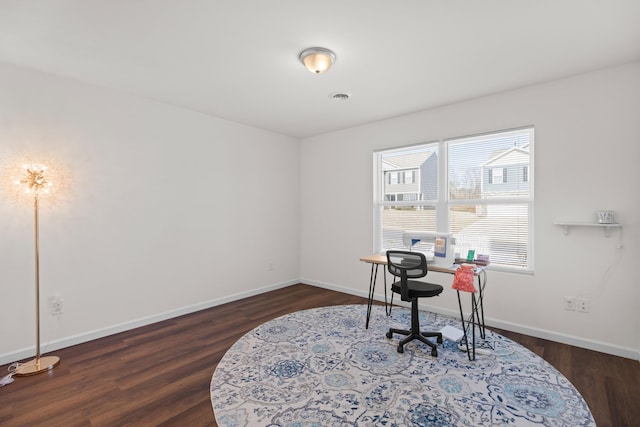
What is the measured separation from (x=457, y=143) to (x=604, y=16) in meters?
1.79

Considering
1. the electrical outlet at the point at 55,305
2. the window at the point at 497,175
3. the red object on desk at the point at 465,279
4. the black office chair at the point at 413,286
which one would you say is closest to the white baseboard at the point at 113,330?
the electrical outlet at the point at 55,305

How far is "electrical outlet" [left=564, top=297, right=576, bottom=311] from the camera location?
2981mm

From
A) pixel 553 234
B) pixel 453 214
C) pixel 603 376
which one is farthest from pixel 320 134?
pixel 603 376

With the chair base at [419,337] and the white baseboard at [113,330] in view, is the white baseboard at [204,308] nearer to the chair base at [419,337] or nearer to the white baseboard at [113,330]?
the white baseboard at [113,330]

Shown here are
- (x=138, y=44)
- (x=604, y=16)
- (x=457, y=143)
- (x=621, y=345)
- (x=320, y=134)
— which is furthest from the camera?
(x=320, y=134)

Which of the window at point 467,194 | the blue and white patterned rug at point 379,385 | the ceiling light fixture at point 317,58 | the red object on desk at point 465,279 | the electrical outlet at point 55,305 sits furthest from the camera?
the window at point 467,194

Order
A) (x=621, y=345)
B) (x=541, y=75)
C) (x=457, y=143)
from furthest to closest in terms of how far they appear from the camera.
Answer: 1. (x=457, y=143)
2. (x=541, y=75)
3. (x=621, y=345)

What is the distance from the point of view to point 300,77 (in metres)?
2.97

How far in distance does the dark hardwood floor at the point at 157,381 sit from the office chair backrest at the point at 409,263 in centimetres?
128

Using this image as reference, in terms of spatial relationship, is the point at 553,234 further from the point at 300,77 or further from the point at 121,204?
the point at 121,204

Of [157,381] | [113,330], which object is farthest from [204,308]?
[157,381]

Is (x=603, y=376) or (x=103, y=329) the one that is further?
(x=103, y=329)

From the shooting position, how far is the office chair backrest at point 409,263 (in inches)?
110

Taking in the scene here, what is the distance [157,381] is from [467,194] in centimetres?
366
